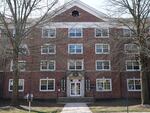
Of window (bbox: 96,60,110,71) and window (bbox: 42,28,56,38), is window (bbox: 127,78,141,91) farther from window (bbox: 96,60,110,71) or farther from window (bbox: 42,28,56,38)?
window (bbox: 42,28,56,38)

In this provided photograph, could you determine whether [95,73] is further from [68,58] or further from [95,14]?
[95,14]

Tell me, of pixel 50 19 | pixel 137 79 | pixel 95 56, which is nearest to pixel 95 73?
pixel 95 56

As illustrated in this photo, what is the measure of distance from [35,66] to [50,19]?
1230 centimetres

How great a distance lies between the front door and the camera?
37594 mm

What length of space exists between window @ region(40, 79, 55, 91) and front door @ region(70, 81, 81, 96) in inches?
95.0

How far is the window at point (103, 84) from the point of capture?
1479 inches

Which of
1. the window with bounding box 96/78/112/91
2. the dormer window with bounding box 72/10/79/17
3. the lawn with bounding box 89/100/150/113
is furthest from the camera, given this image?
the dormer window with bounding box 72/10/79/17

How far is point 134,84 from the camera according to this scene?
37.7 metres

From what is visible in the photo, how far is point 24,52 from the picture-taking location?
29109 mm

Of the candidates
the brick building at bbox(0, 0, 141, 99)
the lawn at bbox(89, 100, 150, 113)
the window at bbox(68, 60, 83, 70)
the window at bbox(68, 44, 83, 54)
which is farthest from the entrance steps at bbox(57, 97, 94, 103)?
the window at bbox(68, 44, 83, 54)

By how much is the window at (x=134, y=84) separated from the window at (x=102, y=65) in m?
3.30

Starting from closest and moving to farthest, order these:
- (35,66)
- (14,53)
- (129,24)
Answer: (14,53), (129,24), (35,66)

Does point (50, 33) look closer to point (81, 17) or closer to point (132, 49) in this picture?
point (81, 17)

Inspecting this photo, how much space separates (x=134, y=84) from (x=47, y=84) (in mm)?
11313
